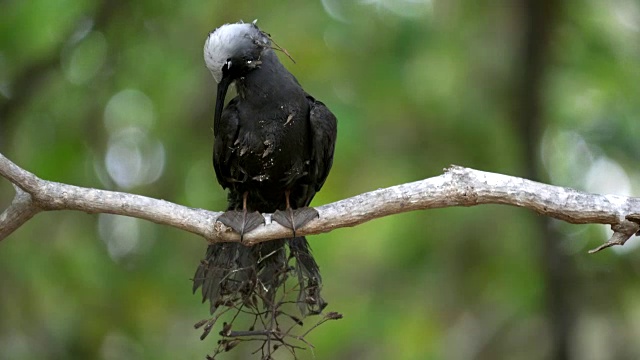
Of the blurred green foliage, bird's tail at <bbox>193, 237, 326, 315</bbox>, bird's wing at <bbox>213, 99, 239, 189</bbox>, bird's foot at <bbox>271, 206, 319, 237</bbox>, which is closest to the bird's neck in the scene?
bird's wing at <bbox>213, 99, 239, 189</bbox>

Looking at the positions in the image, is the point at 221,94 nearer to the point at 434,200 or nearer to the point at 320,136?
the point at 320,136

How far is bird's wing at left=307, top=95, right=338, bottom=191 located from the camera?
16.8ft

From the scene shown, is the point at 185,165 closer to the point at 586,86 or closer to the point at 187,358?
the point at 187,358

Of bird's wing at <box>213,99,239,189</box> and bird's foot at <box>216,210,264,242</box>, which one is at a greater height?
bird's wing at <box>213,99,239,189</box>

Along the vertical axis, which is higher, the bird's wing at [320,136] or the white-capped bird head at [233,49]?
the white-capped bird head at [233,49]

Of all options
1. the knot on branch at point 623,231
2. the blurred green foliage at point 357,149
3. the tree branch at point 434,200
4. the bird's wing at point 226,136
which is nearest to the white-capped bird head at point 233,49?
the bird's wing at point 226,136

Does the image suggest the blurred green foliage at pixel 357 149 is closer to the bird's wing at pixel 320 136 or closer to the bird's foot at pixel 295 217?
the bird's wing at pixel 320 136

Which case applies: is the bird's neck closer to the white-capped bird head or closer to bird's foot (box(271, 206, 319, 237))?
the white-capped bird head

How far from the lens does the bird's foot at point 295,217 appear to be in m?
4.52

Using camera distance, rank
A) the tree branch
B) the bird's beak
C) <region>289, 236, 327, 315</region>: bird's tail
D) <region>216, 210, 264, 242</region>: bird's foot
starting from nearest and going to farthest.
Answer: the tree branch < <region>216, 210, 264, 242</region>: bird's foot < <region>289, 236, 327, 315</region>: bird's tail < the bird's beak

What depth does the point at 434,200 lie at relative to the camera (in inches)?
170

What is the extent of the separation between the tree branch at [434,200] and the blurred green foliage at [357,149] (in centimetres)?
239

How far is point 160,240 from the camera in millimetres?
7953

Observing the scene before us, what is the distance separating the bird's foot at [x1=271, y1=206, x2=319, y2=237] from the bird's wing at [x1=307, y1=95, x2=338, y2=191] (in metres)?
0.56
